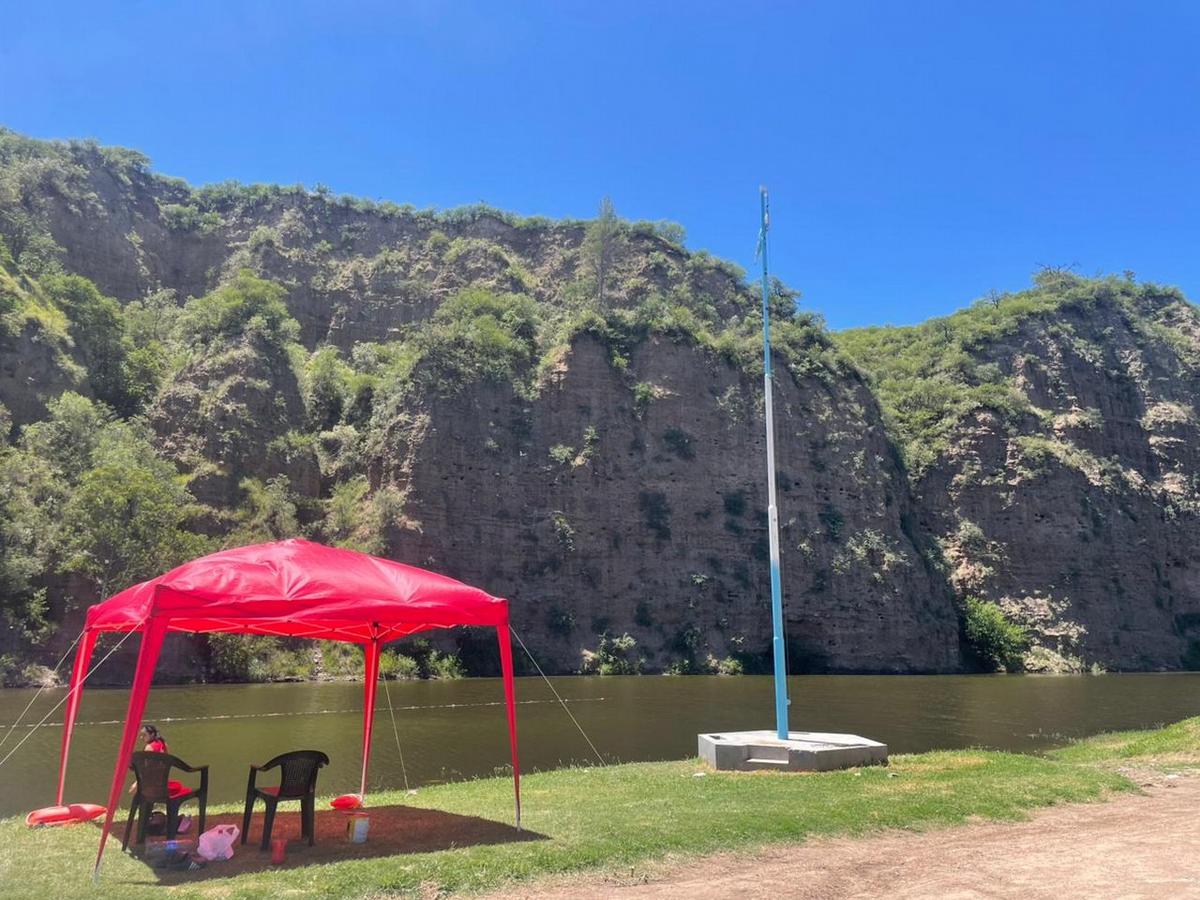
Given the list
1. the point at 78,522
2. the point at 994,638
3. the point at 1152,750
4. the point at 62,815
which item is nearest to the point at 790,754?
the point at 1152,750

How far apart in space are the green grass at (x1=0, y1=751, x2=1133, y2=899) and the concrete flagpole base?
0.51 metres

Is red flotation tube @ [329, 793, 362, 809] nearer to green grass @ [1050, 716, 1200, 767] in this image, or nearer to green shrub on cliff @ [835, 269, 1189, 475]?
green grass @ [1050, 716, 1200, 767]

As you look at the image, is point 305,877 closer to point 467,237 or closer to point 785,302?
point 785,302

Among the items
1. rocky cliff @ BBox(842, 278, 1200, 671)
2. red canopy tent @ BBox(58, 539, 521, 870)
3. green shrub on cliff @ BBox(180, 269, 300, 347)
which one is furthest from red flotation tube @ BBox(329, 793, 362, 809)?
rocky cliff @ BBox(842, 278, 1200, 671)

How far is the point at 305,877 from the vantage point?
26.8 feet

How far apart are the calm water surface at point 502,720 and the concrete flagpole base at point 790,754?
4724 millimetres

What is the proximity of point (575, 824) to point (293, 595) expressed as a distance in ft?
14.7

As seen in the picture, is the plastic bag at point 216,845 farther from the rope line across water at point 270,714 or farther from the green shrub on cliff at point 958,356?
the green shrub on cliff at point 958,356

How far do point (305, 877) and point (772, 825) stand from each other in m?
5.43

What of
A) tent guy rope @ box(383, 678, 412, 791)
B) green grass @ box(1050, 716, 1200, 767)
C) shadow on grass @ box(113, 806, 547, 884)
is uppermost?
→ shadow on grass @ box(113, 806, 547, 884)

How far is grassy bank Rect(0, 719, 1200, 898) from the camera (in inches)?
320

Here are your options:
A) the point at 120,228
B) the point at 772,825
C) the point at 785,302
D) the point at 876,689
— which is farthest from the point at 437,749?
the point at 120,228

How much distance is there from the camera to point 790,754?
15.5 m

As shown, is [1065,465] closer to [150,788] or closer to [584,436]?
[584,436]
